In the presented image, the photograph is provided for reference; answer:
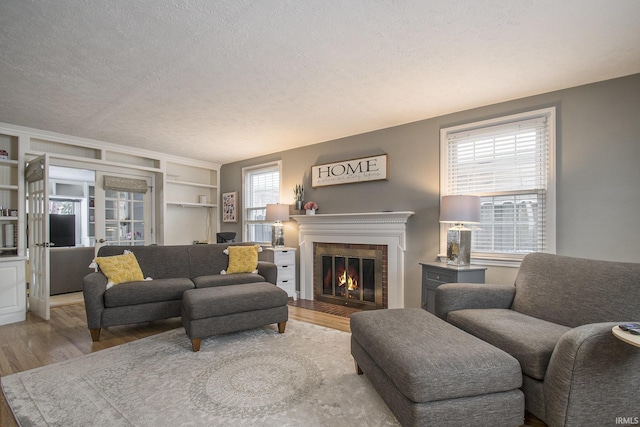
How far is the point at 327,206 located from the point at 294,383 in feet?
9.07

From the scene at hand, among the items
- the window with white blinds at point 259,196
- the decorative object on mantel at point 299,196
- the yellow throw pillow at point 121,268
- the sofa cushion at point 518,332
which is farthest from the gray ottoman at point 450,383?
the window with white blinds at point 259,196

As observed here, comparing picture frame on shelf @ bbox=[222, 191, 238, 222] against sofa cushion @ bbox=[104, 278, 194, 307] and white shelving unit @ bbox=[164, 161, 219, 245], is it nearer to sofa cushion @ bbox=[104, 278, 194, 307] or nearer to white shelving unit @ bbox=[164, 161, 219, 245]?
white shelving unit @ bbox=[164, 161, 219, 245]

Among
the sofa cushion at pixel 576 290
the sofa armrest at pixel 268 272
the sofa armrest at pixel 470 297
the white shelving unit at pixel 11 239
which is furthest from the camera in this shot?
the sofa armrest at pixel 268 272

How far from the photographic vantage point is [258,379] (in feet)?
7.21

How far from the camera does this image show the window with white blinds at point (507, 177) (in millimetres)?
2977

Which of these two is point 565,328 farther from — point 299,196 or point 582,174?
point 299,196

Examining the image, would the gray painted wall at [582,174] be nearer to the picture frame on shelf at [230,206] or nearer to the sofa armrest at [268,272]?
the sofa armrest at [268,272]

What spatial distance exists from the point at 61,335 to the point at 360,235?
341 cm

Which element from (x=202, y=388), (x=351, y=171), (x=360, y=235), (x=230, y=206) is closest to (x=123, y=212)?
(x=230, y=206)

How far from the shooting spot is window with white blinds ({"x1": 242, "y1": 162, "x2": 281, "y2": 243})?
5.32 metres

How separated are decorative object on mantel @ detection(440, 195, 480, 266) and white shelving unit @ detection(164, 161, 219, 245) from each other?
14.5ft

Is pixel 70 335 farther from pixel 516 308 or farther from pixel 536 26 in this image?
pixel 536 26

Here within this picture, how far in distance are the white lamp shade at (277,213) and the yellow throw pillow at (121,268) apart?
182 centimetres

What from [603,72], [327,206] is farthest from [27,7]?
[603,72]
